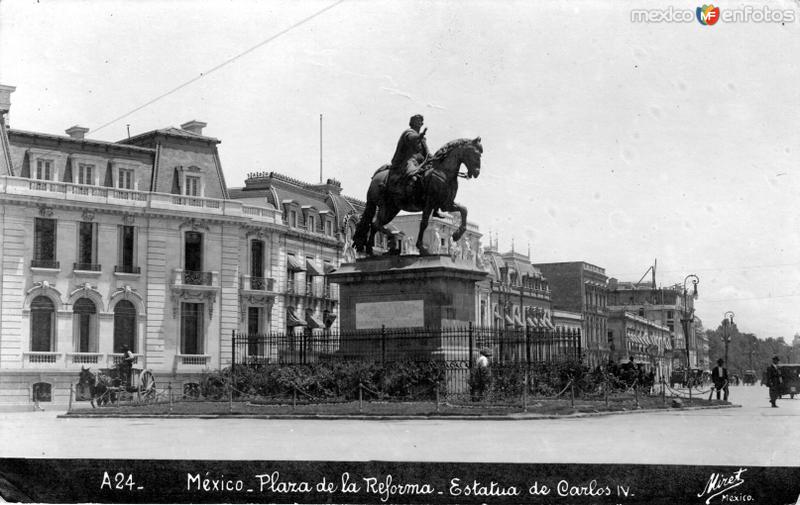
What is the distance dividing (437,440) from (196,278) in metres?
29.3

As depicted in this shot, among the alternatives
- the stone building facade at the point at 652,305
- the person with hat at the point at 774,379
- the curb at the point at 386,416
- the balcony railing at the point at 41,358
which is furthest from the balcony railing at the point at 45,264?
the stone building facade at the point at 652,305

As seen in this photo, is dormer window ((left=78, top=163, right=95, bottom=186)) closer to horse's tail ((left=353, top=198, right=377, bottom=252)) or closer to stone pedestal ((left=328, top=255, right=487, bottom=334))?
horse's tail ((left=353, top=198, right=377, bottom=252))

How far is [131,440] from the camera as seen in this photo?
15.9 meters

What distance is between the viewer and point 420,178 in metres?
23.8

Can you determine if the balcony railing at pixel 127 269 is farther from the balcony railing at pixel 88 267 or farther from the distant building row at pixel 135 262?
the balcony railing at pixel 88 267

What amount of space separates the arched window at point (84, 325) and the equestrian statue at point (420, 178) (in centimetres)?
2187

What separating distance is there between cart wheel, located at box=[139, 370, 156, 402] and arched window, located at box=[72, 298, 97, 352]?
1167 centimetres

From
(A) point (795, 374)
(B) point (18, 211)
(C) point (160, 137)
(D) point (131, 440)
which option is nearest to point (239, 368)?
(D) point (131, 440)

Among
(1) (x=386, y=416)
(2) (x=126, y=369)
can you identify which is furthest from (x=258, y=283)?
(1) (x=386, y=416)

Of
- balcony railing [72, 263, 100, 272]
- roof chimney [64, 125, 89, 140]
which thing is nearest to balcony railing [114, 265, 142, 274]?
balcony railing [72, 263, 100, 272]

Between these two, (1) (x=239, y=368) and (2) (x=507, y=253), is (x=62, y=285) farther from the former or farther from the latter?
(2) (x=507, y=253)

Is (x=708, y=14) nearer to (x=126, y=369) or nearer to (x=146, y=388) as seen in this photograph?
(x=146, y=388)

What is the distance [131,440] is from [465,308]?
33.1 ft

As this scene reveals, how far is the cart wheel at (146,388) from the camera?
27.9 metres
